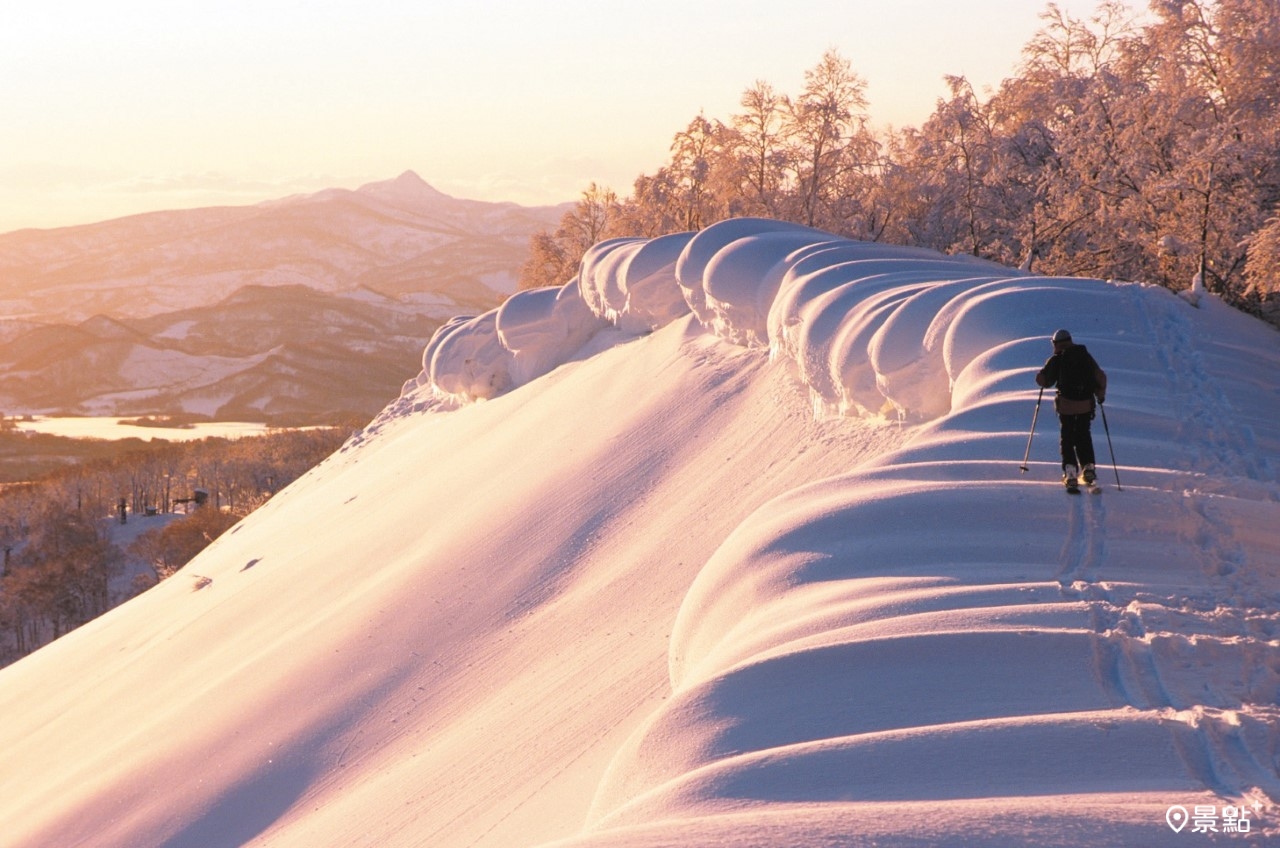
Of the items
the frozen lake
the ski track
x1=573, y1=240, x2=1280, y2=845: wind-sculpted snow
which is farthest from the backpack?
the frozen lake

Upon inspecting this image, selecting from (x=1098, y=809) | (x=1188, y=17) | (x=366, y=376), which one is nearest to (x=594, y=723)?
(x=1098, y=809)

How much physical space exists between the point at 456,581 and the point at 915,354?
503 cm

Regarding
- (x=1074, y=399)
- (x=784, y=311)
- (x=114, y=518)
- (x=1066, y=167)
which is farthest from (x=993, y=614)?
(x=114, y=518)

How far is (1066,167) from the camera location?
58.6ft

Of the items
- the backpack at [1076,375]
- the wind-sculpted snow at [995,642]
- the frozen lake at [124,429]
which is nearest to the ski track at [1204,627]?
the wind-sculpted snow at [995,642]

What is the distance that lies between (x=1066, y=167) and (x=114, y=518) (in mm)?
48102

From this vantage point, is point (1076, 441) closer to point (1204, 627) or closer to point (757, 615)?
point (1204, 627)

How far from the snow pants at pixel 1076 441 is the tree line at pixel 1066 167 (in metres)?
4.17

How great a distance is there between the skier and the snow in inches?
6.8

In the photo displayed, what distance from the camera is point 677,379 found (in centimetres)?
1323

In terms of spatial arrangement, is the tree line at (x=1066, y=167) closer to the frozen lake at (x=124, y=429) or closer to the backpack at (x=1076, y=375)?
the backpack at (x=1076, y=375)

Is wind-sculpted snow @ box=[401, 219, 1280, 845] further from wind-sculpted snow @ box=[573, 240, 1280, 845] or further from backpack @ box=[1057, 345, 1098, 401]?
backpack @ box=[1057, 345, 1098, 401]

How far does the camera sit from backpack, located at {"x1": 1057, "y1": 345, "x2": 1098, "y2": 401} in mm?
6441

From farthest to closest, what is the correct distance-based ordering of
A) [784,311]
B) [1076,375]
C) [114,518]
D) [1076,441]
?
[114,518], [784,311], [1076,375], [1076,441]
